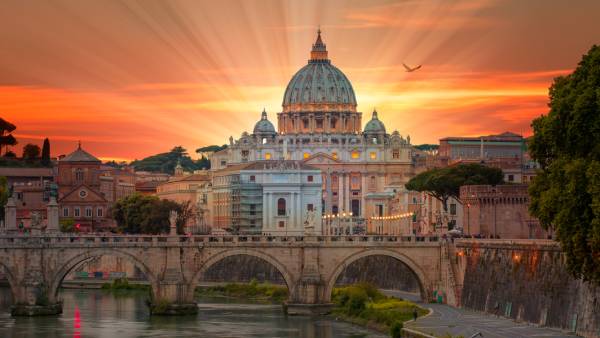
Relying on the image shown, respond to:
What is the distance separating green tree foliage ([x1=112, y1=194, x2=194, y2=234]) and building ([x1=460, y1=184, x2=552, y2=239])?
4769cm

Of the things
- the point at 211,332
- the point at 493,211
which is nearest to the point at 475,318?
the point at 211,332

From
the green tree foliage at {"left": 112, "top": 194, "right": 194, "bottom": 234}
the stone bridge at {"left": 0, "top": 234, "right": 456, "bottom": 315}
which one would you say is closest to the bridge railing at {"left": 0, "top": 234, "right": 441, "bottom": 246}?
the stone bridge at {"left": 0, "top": 234, "right": 456, "bottom": 315}

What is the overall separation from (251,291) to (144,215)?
4216 centimetres

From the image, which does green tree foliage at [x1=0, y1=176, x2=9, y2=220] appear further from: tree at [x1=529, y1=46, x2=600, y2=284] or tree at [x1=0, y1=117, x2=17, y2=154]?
tree at [x1=529, y1=46, x2=600, y2=284]

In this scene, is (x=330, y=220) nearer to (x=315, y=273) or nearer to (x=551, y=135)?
(x=315, y=273)

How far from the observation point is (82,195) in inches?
6161

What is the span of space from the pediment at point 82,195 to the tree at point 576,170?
97089mm

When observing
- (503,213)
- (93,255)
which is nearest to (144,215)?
(503,213)

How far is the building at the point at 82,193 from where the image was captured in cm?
15475

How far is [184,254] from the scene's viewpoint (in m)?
86.9

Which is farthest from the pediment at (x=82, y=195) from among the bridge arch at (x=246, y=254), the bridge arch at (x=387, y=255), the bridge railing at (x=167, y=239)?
the bridge arch at (x=387, y=255)

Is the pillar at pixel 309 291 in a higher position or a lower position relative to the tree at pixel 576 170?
lower

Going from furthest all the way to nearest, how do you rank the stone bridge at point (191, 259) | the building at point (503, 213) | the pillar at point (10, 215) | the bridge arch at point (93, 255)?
the building at point (503, 213) → the pillar at point (10, 215) → the bridge arch at point (93, 255) → the stone bridge at point (191, 259)

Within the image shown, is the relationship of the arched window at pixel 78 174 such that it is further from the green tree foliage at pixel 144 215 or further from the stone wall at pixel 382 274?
the stone wall at pixel 382 274
